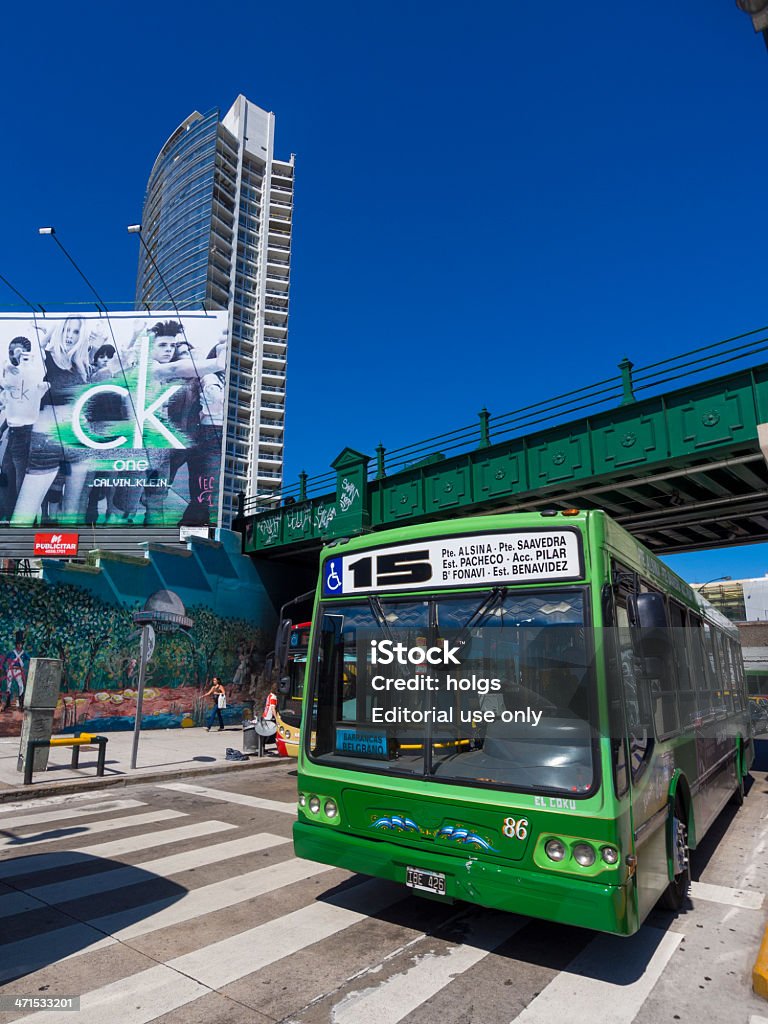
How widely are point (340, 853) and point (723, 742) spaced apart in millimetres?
6013

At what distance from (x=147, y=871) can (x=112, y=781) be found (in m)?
5.74

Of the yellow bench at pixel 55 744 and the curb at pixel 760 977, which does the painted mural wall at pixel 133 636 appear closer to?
the yellow bench at pixel 55 744

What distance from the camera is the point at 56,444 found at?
1176 inches

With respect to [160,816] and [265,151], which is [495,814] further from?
[265,151]

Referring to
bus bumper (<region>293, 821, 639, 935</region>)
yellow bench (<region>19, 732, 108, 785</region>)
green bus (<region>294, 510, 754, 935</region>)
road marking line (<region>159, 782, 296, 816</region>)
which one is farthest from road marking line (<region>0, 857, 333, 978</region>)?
yellow bench (<region>19, 732, 108, 785</region>)

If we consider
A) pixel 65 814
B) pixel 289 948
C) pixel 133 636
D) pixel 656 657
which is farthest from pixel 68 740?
pixel 656 657

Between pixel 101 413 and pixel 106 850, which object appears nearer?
pixel 106 850

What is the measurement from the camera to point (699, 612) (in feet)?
27.4

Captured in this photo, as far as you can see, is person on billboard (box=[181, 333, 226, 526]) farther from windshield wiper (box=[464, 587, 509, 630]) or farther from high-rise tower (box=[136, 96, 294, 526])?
high-rise tower (box=[136, 96, 294, 526])

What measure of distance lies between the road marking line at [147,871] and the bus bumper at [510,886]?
2.44 metres

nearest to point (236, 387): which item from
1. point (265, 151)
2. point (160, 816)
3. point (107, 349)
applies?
point (265, 151)

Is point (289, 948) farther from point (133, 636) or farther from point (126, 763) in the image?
point (133, 636)

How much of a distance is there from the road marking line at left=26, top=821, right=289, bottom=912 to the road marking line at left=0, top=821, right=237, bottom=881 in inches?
22.5

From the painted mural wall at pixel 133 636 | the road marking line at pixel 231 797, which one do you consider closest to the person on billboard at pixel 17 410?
the painted mural wall at pixel 133 636
